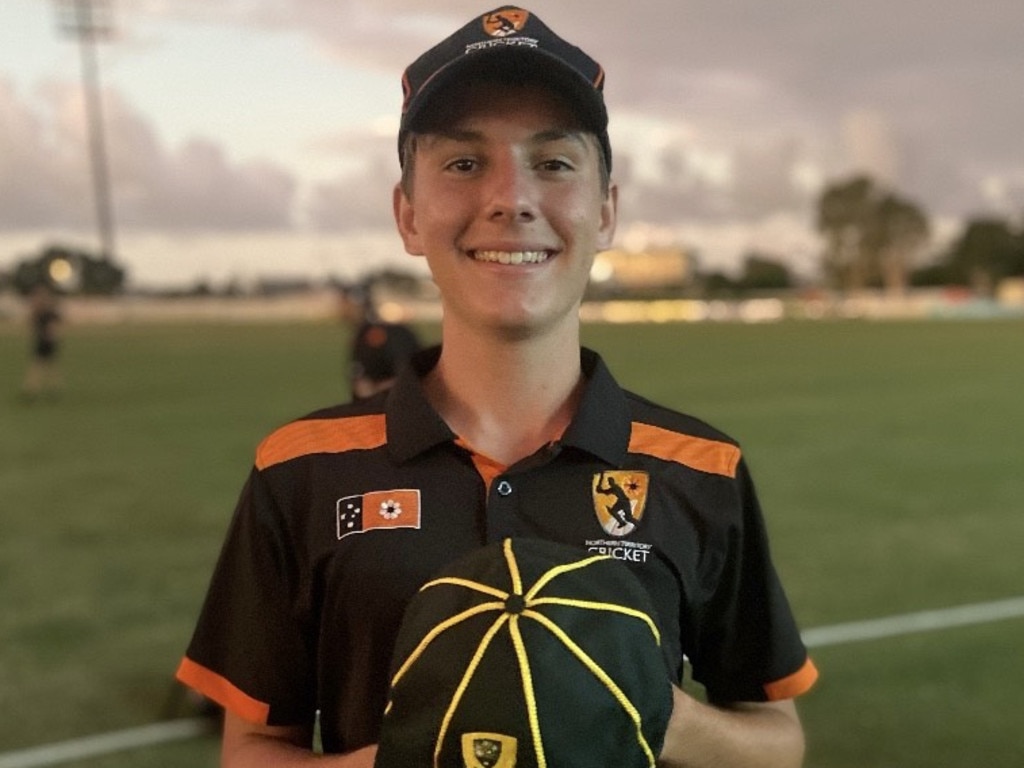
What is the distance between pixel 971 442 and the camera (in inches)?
480

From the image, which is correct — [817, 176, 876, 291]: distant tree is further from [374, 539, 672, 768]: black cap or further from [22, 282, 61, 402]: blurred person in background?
[374, 539, 672, 768]: black cap

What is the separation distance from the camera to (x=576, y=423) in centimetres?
183

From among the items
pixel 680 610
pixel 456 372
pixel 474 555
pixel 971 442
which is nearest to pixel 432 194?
pixel 456 372

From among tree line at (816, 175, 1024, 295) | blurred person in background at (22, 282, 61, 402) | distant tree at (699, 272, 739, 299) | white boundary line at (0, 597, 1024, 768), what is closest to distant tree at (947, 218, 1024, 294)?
tree line at (816, 175, 1024, 295)

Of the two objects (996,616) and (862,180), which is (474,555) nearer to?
(996,616)

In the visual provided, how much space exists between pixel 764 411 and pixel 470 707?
47.0 ft

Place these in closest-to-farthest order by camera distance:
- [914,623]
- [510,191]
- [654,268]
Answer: [510,191], [914,623], [654,268]

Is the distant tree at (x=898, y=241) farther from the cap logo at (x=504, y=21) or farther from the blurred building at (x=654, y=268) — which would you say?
the cap logo at (x=504, y=21)

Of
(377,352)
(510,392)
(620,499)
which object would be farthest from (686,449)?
(377,352)

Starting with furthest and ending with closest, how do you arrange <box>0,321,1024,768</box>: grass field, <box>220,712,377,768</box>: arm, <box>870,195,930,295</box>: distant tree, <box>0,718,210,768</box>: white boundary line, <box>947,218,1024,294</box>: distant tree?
<box>870,195,930,295</box>: distant tree
<box>947,218,1024,294</box>: distant tree
<box>0,321,1024,768</box>: grass field
<box>0,718,210,768</box>: white boundary line
<box>220,712,377,768</box>: arm

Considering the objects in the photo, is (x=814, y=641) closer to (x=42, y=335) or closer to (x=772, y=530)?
(x=772, y=530)

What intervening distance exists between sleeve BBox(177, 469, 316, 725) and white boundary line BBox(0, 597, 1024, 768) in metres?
2.88

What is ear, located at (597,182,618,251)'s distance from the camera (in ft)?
6.29

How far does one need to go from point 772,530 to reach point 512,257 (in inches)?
267
